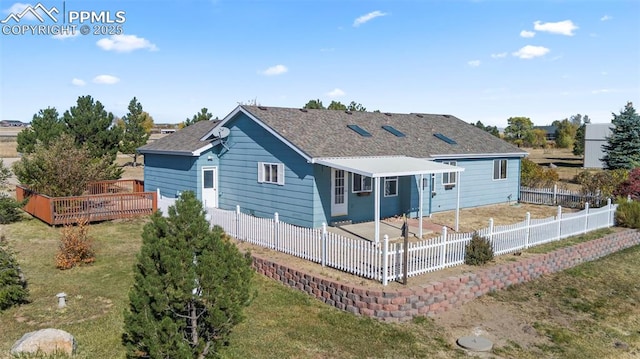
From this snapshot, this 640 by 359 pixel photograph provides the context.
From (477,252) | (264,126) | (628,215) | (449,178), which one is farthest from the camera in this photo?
(449,178)

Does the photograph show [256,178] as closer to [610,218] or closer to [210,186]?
[210,186]

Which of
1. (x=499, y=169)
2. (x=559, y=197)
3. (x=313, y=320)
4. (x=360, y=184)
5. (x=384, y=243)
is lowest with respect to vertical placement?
(x=313, y=320)

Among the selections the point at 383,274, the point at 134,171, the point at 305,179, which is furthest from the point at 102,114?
the point at 383,274

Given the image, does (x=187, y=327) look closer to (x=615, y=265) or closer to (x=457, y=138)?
(x=615, y=265)

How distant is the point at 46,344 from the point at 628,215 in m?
19.5

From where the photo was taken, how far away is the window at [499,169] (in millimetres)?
23467

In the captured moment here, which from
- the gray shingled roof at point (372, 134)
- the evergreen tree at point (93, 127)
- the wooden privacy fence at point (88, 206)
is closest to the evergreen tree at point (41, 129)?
the evergreen tree at point (93, 127)

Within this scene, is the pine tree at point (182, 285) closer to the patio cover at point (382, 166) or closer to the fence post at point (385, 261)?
the fence post at point (385, 261)

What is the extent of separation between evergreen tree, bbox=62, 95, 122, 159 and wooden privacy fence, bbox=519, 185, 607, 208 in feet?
83.9

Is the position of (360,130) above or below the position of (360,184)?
above

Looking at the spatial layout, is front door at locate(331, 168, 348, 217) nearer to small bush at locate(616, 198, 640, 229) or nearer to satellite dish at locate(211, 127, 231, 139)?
satellite dish at locate(211, 127, 231, 139)

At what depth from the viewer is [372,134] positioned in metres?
20.2

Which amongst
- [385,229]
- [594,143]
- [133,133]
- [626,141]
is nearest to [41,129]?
[133,133]

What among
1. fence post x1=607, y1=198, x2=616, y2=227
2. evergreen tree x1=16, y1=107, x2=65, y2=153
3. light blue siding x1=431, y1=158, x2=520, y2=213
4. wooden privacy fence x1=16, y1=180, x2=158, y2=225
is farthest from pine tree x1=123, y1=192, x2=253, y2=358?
evergreen tree x1=16, y1=107, x2=65, y2=153
